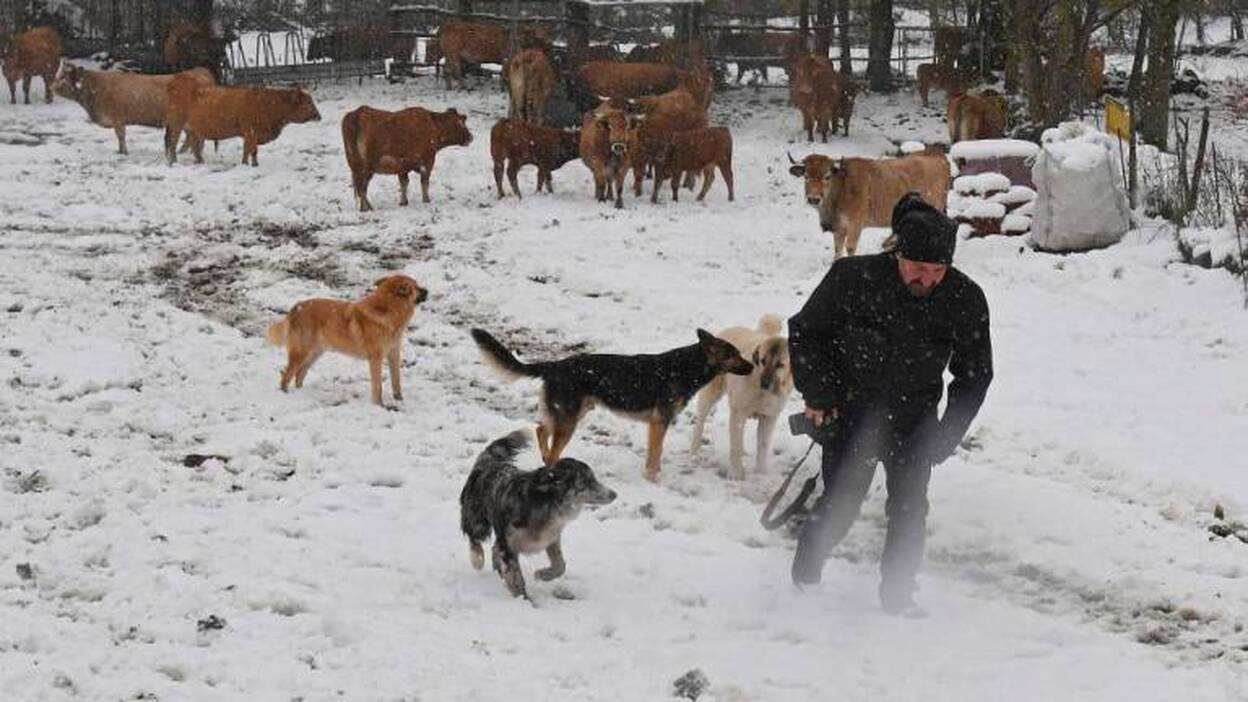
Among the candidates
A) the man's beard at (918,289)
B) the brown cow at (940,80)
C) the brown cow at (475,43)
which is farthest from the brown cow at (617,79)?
the man's beard at (918,289)

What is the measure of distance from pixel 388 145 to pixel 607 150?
3136 millimetres

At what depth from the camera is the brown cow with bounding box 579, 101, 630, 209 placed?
17688mm

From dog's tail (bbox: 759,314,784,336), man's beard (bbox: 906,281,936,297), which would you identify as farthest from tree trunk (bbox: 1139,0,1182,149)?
man's beard (bbox: 906,281,936,297)

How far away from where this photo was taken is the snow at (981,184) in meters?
15.3

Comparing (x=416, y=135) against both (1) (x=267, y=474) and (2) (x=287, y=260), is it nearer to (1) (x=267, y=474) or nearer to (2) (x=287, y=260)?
(2) (x=287, y=260)

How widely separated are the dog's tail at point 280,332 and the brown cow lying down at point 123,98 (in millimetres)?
12149

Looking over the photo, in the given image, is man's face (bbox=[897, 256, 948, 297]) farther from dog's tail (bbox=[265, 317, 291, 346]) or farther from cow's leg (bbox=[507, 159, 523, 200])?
A: cow's leg (bbox=[507, 159, 523, 200])

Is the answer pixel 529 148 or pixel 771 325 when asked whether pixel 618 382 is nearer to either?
pixel 771 325

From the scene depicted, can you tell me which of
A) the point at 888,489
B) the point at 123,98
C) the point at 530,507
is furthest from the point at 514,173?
the point at 888,489

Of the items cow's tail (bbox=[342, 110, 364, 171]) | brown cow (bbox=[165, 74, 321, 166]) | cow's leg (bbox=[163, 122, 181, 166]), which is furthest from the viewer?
brown cow (bbox=[165, 74, 321, 166])

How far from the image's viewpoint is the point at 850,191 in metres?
14.8

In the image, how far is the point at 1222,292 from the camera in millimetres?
11297

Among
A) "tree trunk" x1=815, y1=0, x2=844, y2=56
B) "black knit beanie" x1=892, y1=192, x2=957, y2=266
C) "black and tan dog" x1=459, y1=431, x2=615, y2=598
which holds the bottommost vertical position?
"black and tan dog" x1=459, y1=431, x2=615, y2=598

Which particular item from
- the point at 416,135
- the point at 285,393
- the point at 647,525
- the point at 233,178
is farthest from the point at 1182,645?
the point at 233,178
